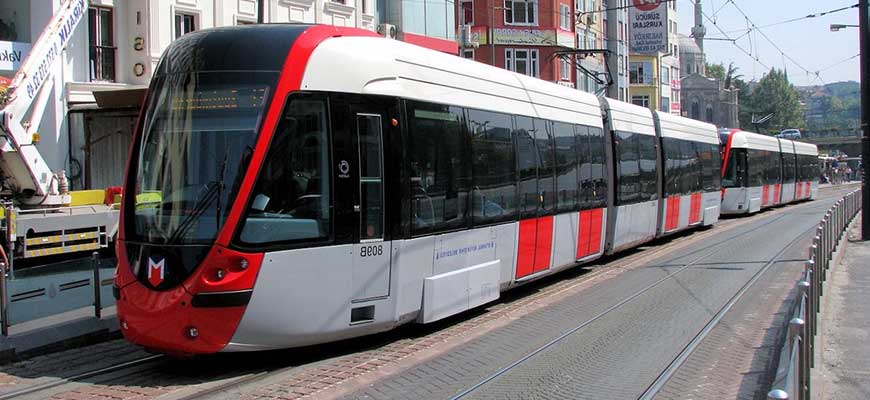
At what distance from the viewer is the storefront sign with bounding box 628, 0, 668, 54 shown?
112 ft

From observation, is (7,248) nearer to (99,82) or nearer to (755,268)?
(99,82)

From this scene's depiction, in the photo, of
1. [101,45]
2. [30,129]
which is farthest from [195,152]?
Answer: [101,45]

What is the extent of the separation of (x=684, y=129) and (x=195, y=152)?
18173 millimetres

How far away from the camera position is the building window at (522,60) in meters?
51.7

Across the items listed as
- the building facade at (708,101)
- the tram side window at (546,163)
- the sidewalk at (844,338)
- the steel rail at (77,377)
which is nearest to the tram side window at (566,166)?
the tram side window at (546,163)

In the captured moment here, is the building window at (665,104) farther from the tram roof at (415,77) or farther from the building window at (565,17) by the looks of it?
the tram roof at (415,77)

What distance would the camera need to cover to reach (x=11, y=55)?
19.4m

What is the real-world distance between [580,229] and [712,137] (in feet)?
46.5

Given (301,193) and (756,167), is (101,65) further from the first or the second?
(756,167)

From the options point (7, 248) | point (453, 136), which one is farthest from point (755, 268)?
point (7, 248)

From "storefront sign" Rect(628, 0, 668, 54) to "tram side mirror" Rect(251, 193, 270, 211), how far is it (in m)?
28.6

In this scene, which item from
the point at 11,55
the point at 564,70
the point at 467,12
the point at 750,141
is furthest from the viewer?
the point at 467,12

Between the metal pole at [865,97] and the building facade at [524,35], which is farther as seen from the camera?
the building facade at [524,35]

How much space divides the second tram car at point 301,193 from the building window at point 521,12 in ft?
137
